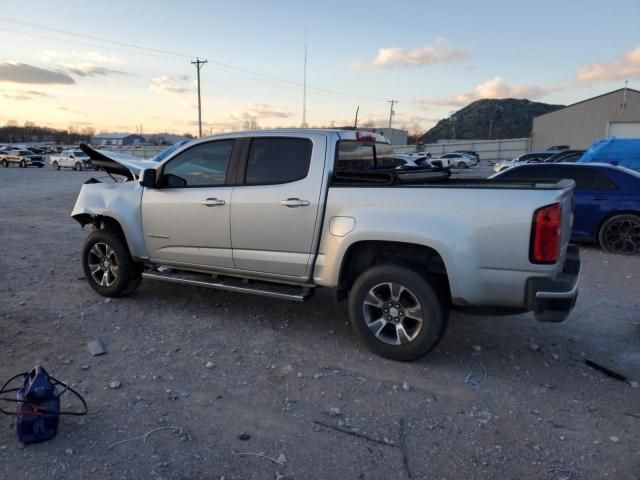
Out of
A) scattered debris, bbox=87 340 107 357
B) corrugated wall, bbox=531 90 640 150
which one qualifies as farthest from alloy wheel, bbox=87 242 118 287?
corrugated wall, bbox=531 90 640 150

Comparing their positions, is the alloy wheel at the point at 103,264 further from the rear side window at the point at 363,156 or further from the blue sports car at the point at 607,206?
the blue sports car at the point at 607,206

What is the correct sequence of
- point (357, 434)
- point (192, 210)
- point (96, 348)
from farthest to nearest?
point (192, 210)
point (96, 348)
point (357, 434)

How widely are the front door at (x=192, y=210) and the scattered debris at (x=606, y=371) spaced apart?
3344mm

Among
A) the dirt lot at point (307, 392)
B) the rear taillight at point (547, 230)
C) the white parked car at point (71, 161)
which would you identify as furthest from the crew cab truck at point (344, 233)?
the white parked car at point (71, 161)

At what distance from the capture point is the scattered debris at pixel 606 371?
4.01m

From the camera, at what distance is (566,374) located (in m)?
4.10

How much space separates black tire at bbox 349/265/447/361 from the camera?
13.2 ft

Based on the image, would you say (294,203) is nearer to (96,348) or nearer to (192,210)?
(192,210)

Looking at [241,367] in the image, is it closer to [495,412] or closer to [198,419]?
[198,419]

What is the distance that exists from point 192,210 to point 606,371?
13.2ft

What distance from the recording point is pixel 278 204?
4562mm

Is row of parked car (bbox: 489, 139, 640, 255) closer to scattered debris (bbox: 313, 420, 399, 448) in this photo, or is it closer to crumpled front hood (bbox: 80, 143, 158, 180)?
crumpled front hood (bbox: 80, 143, 158, 180)

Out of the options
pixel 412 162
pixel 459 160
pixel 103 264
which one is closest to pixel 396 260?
pixel 103 264

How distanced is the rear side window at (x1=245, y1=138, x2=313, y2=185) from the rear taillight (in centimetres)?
197
